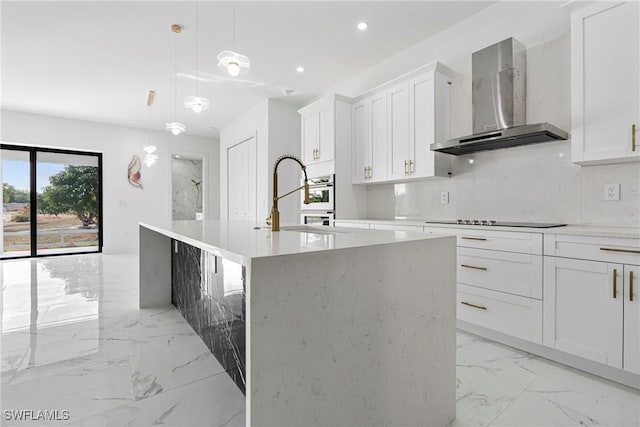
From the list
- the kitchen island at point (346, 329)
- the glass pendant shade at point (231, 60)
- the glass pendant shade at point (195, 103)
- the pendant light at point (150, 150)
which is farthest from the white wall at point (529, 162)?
the pendant light at point (150, 150)

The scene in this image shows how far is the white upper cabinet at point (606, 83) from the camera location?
186 cm

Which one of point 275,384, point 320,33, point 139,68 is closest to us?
point 275,384

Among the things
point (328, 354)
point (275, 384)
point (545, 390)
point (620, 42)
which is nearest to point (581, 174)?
point (620, 42)

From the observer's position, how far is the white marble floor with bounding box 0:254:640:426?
4.73 ft

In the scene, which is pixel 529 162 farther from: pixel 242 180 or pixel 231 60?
pixel 242 180

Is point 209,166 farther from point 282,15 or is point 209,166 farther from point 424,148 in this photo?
point 424,148

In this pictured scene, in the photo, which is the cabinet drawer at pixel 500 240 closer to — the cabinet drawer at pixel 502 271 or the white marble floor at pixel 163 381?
the cabinet drawer at pixel 502 271

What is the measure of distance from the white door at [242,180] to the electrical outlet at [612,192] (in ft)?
16.0

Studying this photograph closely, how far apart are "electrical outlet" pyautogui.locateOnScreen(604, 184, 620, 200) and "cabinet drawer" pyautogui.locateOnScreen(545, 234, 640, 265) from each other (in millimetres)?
628

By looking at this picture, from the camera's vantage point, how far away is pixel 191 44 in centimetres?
351

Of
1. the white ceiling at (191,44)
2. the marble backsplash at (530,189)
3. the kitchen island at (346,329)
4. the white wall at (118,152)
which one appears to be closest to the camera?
the kitchen island at (346,329)

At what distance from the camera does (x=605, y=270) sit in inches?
68.3

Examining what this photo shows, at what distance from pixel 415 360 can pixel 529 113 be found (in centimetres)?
239

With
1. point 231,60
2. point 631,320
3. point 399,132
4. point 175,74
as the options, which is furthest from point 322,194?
point 631,320
